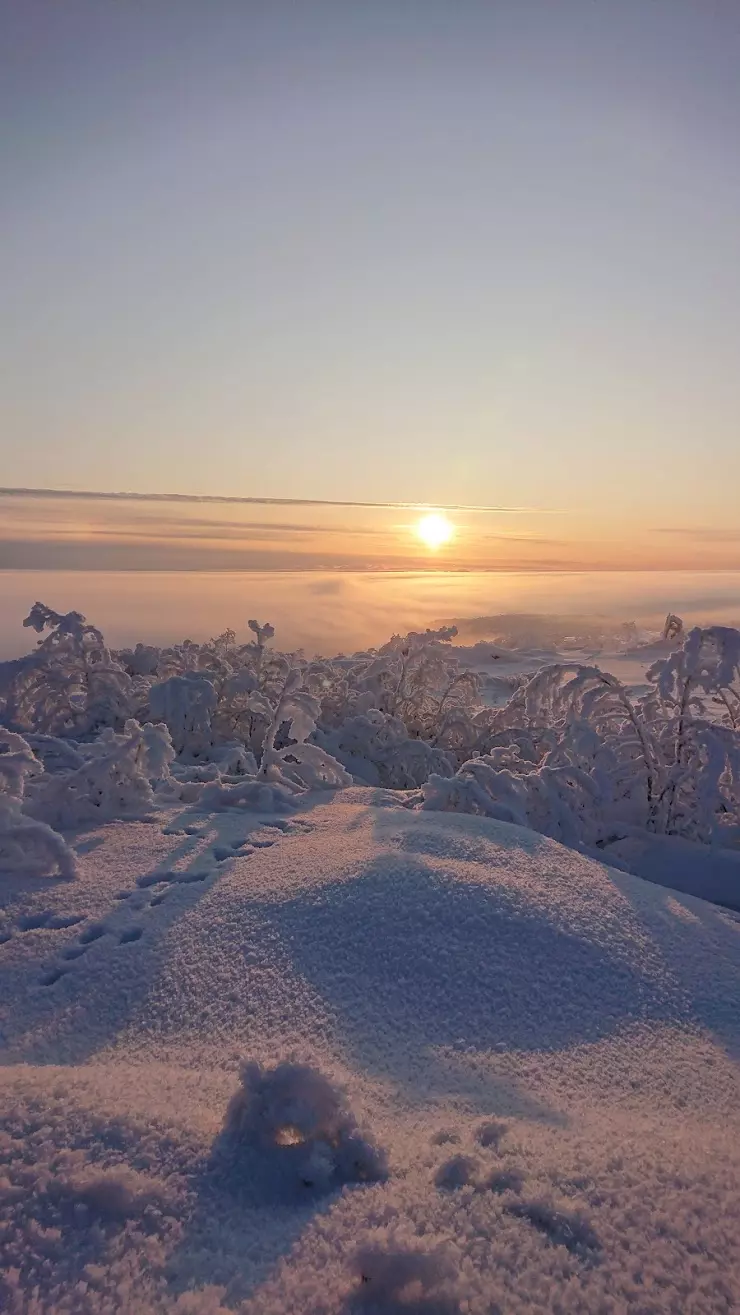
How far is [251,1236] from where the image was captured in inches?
A: 43.6

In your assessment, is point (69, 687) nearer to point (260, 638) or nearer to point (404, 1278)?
point (260, 638)

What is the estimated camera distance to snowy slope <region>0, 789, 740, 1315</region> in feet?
3.41

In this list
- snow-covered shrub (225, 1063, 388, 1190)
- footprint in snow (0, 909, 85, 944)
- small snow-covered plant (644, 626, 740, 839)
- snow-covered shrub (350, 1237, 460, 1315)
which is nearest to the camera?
snow-covered shrub (350, 1237, 460, 1315)

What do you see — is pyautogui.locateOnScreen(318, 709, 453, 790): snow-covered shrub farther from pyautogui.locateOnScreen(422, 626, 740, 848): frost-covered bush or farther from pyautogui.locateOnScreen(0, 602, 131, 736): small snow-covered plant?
pyautogui.locateOnScreen(0, 602, 131, 736): small snow-covered plant

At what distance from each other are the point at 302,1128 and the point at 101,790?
8.34 ft

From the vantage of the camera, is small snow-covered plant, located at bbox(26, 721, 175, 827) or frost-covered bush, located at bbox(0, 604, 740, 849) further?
frost-covered bush, located at bbox(0, 604, 740, 849)

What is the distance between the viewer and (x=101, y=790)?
11.6 feet

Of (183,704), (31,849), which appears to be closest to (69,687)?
(183,704)

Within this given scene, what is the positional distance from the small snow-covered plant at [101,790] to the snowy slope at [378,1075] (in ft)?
0.94

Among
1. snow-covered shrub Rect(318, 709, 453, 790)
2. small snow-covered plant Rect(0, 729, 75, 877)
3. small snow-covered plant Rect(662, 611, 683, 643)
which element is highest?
small snow-covered plant Rect(662, 611, 683, 643)

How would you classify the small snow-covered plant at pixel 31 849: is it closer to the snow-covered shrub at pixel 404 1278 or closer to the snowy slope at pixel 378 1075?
the snowy slope at pixel 378 1075

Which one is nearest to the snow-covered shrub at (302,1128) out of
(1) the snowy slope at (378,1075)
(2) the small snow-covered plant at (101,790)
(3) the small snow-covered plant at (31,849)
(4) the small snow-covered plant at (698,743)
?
(1) the snowy slope at (378,1075)

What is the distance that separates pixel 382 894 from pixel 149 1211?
4.55 ft

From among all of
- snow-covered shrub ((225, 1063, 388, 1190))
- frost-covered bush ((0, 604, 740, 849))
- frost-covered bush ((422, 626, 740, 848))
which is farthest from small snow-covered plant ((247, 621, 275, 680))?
snow-covered shrub ((225, 1063, 388, 1190))
